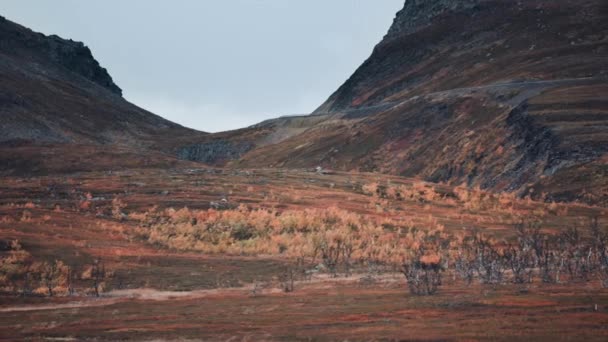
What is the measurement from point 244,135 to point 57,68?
7716 centimetres

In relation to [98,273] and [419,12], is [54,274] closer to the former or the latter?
[98,273]

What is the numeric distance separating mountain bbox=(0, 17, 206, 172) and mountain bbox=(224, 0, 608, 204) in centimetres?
3059

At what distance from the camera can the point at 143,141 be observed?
16025 centimetres

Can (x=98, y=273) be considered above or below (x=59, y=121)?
below

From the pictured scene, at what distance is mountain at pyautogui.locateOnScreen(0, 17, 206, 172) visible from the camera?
103006 mm

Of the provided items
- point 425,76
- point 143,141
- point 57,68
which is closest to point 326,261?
point 425,76

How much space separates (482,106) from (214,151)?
70.6m

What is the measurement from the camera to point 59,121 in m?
146

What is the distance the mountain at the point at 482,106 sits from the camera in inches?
2544

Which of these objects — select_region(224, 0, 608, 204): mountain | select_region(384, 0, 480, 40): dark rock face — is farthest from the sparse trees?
select_region(384, 0, 480, 40): dark rock face

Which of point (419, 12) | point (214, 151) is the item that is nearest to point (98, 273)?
point (214, 151)

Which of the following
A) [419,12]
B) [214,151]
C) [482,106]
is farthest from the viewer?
[419,12]

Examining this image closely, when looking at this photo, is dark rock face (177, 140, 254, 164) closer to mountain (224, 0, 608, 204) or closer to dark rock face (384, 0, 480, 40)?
mountain (224, 0, 608, 204)

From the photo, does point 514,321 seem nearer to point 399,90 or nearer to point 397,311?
point 397,311
